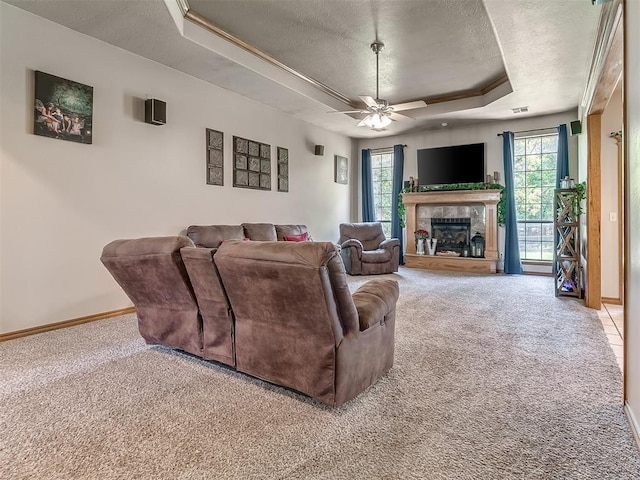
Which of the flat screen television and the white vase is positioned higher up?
the flat screen television

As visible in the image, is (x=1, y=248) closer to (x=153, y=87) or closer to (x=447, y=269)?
(x=153, y=87)

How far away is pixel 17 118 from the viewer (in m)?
3.31

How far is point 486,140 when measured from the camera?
738 centimetres

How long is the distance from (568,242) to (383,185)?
4.50 metres

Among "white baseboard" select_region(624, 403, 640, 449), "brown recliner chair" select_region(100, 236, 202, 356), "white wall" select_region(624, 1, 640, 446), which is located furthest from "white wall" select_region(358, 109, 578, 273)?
"brown recliner chair" select_region(100, 236, 202, 356)

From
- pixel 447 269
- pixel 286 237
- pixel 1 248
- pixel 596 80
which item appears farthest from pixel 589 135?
pixel 1 248

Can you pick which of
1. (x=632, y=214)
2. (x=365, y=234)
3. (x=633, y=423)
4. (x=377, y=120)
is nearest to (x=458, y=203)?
(x=365, y=234)

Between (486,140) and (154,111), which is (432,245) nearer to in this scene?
(486,140)

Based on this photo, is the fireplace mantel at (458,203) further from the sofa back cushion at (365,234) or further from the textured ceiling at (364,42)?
the textured ceiling at (364,42)

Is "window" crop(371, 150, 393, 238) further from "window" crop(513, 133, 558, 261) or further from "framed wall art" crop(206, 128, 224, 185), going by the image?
"framed wall art" crop(206, 128, 224, 185)

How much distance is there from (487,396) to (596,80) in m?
3.35

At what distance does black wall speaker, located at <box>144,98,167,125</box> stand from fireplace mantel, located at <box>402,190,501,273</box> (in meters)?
5.14

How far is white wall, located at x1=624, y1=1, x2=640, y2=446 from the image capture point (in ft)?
5.69

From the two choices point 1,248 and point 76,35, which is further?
point 76,35
